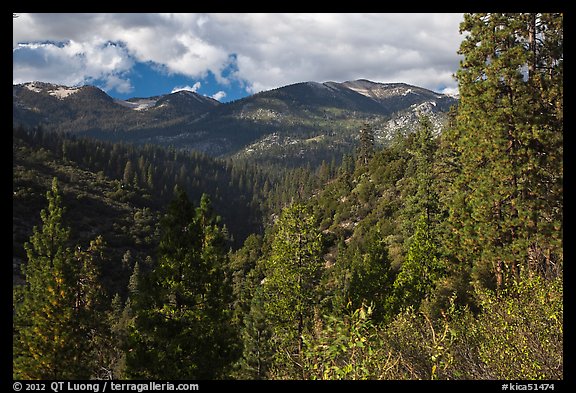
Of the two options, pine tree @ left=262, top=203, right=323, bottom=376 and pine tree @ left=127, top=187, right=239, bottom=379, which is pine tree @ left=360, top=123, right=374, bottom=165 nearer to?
pine tree @ left=262, top=203, right=323, bottom=376

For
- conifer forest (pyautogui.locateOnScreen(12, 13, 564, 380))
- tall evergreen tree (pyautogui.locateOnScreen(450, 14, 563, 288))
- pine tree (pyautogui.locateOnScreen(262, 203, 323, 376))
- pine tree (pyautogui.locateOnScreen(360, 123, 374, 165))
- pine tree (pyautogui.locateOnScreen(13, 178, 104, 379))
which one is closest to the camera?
conifer forest (pyautogui.locateOnScreen(12, 13, 564, 380))

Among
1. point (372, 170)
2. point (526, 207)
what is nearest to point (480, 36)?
point (526, 207)

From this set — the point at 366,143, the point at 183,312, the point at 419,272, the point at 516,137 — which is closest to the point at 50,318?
the point at 183,312

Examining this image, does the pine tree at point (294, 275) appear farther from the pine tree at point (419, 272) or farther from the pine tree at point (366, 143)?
the pine tree at point (366, 143)

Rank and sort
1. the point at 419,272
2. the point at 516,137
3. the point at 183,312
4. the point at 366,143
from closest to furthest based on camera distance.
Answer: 1. the point at 516,137
2. the point at 183,312
3. the point at 419,272
4. the point at 366,143

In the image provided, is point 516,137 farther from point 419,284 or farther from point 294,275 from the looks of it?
point 294,275

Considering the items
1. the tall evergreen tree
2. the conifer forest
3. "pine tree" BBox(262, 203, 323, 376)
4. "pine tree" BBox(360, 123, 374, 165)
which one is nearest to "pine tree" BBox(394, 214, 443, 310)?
the conifer forest

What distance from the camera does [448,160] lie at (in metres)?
32.8

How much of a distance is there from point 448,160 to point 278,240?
739 inches

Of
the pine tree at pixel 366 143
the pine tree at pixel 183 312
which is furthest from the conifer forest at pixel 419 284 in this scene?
the pine tree at pixel 366 143

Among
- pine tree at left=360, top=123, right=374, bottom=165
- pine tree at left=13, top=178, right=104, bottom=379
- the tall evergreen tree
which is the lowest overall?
pine tree at left=13, top=178, right=104, bottom=379

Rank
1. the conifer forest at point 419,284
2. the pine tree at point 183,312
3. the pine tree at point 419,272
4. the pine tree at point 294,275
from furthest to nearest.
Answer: the pine tree at point 419,272 → the pine tree at point 294,275 → the pine tree at point 183,312 → the conifer forest at point 419,284

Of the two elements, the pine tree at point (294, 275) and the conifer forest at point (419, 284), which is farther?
the pine tree at point (294, 275)
